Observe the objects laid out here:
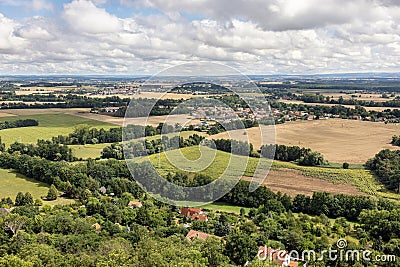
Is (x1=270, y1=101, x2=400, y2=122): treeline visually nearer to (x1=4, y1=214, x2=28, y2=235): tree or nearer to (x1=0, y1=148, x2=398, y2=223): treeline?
(x1=0, y1=148, x2=398, y2=223): treeline

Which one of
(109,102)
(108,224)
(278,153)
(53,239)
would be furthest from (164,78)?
(109,102)

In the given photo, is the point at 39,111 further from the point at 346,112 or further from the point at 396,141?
the point at 396,141

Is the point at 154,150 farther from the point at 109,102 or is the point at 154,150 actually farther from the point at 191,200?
the point at 109,102

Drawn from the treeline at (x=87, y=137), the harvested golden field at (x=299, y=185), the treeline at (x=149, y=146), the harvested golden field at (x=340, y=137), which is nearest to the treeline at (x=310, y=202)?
the harvested golden field at (x=299, y=185)

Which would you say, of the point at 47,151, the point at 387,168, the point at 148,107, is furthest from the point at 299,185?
the point at 47,151

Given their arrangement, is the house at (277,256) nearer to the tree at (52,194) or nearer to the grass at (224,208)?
the grass at (224,208)

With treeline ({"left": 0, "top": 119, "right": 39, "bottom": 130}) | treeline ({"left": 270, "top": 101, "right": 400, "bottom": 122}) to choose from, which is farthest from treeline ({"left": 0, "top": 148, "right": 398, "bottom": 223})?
treeline ({"left": 270, "top": 101, "right": 400, "bottom": 122})
